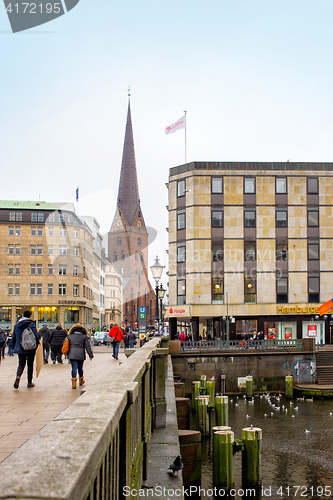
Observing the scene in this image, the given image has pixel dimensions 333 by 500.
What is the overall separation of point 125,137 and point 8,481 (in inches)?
6146

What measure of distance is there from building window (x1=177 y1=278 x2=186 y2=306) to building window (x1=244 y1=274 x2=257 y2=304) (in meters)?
5.66

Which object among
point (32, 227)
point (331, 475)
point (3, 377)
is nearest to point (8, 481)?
point (3, 377)

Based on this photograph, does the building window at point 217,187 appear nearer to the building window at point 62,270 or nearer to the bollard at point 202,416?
the bollard at point 202,416

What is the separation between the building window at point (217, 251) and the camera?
49.3 m

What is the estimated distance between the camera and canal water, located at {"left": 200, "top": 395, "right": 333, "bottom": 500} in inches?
590

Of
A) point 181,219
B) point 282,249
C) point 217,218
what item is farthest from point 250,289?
point 181,219

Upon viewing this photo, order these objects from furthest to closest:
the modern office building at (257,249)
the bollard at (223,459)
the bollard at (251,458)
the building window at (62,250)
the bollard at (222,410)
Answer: the building window at (62,250), the modern office building at (257,249), the bollard at (222,410), the bollard at (251,458), the bollard at (223,459)

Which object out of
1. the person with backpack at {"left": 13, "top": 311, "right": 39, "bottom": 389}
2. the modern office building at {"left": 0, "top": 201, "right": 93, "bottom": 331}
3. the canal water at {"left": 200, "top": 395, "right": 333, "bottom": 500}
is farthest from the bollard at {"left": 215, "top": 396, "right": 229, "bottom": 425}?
the modern office building at {"left": 0, "top": 201, "right": 93, "bottom": 331}

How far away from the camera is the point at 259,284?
49.1 metres

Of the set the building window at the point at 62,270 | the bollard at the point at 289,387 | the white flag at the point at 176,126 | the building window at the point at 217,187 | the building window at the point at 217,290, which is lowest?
the bollard at the point at 289,387

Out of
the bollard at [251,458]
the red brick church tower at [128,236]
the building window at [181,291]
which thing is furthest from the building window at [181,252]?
the red brick church tower at [128,236]

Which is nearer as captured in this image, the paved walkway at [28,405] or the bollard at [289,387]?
the paved walkway at [28,405]

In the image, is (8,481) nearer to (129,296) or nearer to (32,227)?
(32,227)

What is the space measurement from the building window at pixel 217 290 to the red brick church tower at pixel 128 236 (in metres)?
106
